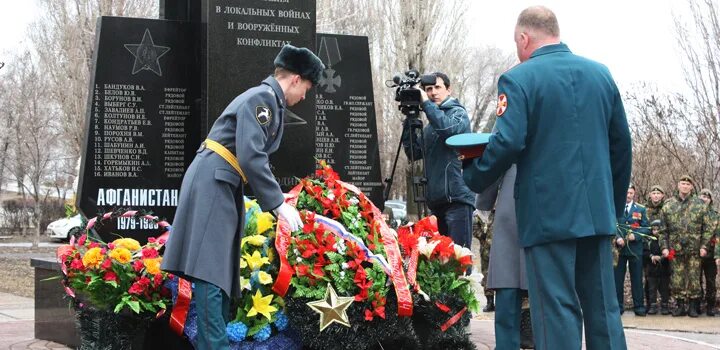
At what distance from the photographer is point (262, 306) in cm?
596

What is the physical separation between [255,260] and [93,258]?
39.5 inches

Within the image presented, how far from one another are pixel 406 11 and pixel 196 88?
70.8 ft

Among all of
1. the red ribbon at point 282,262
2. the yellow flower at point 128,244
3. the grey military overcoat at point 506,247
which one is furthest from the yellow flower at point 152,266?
the grey military overcoat at point 506,247

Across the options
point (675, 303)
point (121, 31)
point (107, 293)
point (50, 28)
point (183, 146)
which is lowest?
point (675, 303)

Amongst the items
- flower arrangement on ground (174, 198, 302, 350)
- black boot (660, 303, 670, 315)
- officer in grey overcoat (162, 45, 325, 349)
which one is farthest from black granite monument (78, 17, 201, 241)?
black boot (660, 303, 670, 315)

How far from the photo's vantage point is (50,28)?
29.9 m

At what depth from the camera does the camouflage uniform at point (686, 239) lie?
13.1m

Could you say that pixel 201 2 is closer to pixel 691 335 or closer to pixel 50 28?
pixel 691 335

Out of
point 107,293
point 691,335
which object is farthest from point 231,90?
point 691,335

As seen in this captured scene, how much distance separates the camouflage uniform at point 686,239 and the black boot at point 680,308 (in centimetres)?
1

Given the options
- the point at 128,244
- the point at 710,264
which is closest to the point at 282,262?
the point at 128,244

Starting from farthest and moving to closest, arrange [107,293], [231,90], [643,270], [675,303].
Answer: [643,270], [675,303], [231,90], [107,293]

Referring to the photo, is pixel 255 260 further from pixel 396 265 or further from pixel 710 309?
pixel 710 309

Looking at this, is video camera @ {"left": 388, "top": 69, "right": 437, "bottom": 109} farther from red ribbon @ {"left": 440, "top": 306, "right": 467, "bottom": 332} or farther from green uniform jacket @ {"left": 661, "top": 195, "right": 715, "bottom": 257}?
green uniform jacket @ {"left": 661, "top": 195, "right": 715, "bottom": 257}
